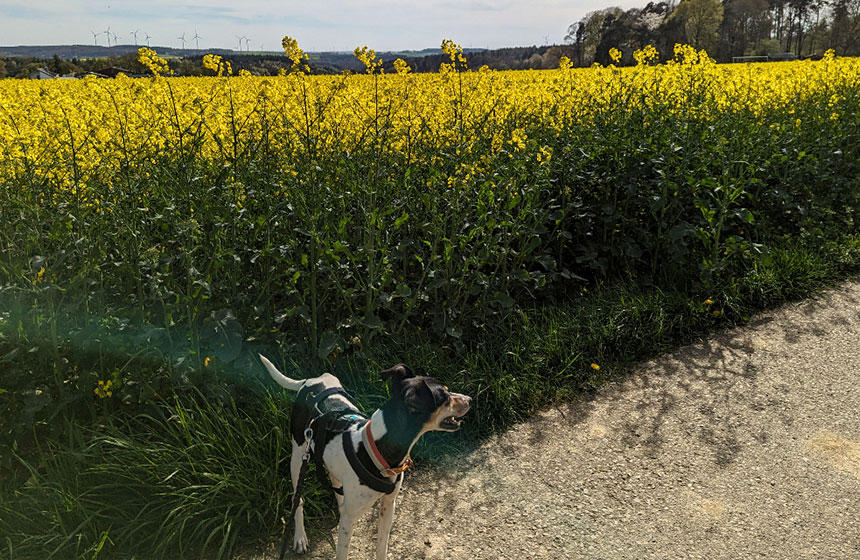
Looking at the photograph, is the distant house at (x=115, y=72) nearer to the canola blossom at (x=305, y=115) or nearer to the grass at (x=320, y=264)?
A: the canola blossom at (x=305, y=115)

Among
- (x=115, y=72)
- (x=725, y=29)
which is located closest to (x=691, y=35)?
(x=725, y=29)

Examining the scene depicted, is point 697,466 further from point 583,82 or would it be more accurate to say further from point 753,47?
point 753,47

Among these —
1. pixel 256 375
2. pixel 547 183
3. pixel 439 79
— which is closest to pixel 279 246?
pixel 256 375

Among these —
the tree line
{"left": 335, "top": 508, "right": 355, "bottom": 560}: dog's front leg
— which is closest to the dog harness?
{"left": 335, "top": 508, "right": 355, "bottom": 560}: dog's front leg

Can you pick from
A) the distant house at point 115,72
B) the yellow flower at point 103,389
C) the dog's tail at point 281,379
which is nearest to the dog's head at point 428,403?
the dog's tail at point 281,379

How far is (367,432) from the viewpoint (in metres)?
2.07

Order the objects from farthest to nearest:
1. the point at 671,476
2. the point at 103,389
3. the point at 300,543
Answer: the point at 671,476 → the point at 103,389 → the point at 300,543

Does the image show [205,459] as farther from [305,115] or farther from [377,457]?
[305,115]

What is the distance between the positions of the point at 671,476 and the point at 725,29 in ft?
205

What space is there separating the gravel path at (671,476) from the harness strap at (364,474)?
66 cm

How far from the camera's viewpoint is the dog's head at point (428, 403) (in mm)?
1934

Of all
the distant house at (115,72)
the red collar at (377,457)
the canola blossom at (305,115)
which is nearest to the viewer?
the red collar at (377,457)

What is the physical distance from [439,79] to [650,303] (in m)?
2.55

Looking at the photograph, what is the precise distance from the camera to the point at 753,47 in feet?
182
